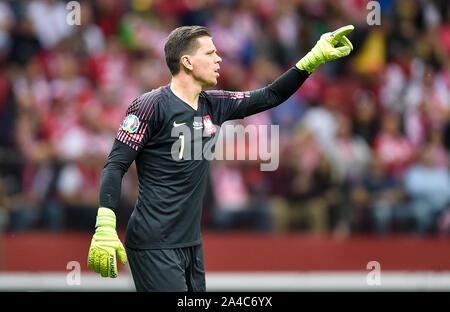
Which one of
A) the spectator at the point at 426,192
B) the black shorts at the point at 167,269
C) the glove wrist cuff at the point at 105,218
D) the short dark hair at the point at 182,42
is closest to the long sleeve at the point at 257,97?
the short dark hair at the point at 182,42

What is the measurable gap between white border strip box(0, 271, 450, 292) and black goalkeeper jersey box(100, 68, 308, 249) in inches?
201

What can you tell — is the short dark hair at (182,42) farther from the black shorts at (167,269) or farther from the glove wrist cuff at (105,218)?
the black shorts at (167,269)

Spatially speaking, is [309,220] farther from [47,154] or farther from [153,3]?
[153,3]

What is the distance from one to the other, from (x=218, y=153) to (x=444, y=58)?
4636mm

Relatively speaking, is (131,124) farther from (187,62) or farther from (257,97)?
(257,97)

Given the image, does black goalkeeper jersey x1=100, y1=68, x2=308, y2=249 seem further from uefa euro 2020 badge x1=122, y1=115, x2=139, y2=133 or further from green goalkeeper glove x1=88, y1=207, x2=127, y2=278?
green goalkeeper glove x1=88, y1=207, x2=127, y2=278

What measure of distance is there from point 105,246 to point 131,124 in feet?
2.73

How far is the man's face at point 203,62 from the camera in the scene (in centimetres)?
573

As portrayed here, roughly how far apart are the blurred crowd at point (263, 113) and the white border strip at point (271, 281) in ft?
2.17

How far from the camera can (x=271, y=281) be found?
1116 cm

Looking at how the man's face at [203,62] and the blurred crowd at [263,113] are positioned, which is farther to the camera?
the blurred crowd at [263,113]

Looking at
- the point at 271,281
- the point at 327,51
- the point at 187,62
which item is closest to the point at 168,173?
the point at 187,62

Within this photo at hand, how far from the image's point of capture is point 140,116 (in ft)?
18.1

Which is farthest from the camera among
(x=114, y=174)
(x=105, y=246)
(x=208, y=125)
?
(x=208, y=125)
